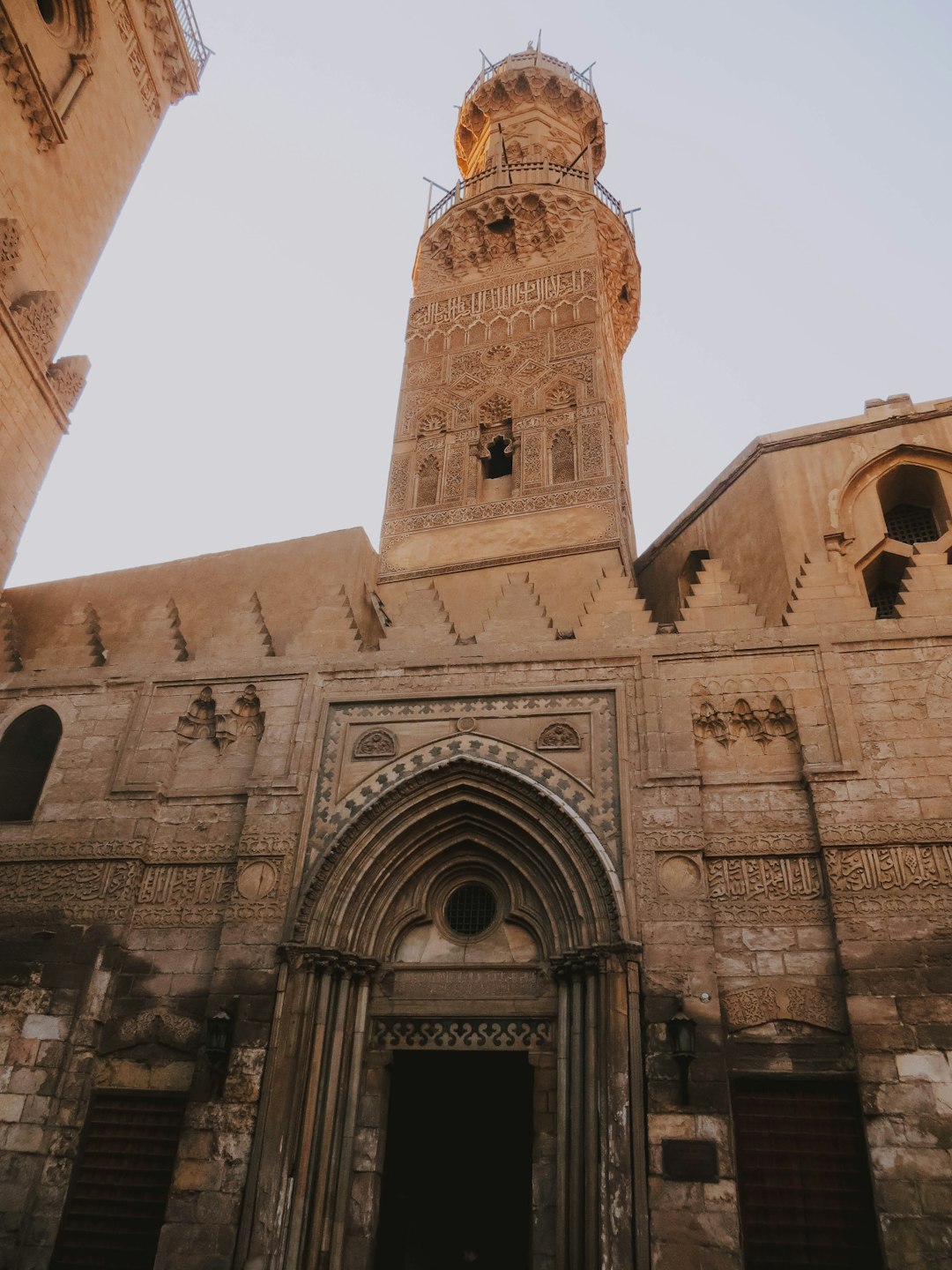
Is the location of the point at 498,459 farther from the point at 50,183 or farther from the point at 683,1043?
the point at 683,1043

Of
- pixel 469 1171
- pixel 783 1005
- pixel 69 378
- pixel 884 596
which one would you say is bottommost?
pixel 469 1171

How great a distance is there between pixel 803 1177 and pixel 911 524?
834cm

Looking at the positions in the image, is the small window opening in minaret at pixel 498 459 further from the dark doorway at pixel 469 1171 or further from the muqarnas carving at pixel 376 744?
the dark doorway at pixel 469 1171

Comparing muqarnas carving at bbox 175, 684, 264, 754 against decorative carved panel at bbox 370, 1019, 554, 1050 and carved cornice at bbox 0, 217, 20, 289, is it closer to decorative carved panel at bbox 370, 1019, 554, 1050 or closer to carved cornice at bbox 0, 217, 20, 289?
decorative carved panel at bbox 370, 1019, 554, 1050

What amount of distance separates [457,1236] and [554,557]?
355 inches

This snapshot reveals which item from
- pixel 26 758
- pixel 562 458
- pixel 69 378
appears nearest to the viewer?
pixel 26 758

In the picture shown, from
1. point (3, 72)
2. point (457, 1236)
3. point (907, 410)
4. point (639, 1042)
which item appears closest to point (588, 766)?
point (639, 1042)

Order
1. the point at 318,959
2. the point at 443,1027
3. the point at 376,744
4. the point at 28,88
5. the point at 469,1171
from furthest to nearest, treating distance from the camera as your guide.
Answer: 1. the point at 28,88
2. the point at 469,1171
3. the point at 376,744
4. the point at 443,1027
5. the point at 318,959

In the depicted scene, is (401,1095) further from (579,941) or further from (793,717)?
(793,717)

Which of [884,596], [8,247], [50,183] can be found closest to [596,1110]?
[884,596]

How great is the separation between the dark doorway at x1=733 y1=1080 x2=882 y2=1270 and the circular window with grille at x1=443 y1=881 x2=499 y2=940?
292 cm

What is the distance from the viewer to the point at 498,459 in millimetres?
15852

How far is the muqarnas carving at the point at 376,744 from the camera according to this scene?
9797 mm

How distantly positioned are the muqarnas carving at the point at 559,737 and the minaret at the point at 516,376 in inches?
177
